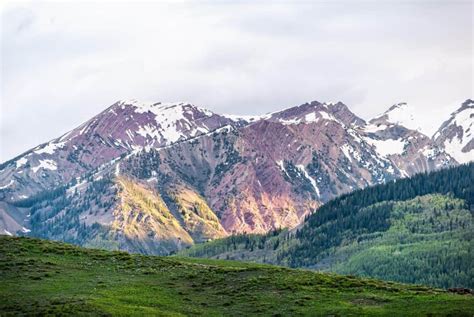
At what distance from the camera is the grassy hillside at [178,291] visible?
10169 cm

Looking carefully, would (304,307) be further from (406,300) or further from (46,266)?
(46,266)

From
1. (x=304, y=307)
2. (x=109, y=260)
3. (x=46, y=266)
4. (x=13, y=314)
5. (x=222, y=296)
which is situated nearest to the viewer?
(x=13, y=314)

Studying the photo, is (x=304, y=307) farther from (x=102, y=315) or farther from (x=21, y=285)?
(x=21, y=285)

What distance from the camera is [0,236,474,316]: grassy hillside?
10169 cm

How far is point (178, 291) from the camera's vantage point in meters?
116

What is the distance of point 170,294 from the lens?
374ft

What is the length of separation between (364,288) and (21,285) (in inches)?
1858

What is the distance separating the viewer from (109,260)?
5394 inches

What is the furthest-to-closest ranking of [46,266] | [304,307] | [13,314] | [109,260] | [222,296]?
[109,260], [46,266], [222,296], [304,307], [13,314]

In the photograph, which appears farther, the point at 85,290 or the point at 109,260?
the point at 109,260

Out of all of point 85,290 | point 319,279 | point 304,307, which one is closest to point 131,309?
point 85,290

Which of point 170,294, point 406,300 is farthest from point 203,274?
point 406,300

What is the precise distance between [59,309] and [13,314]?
512 cm

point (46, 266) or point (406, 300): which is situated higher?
point (46, 266)
